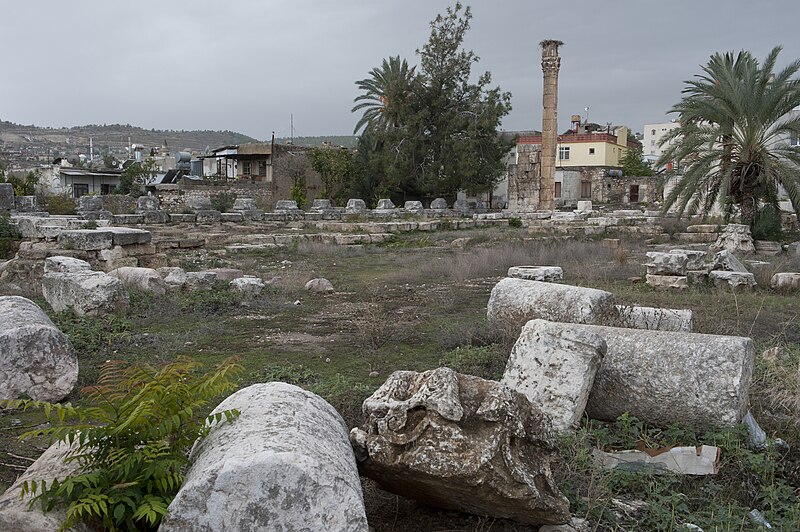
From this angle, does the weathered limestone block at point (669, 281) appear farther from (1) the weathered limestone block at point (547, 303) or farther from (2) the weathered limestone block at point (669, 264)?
(1) the weathered limestone block at point (547, 303)

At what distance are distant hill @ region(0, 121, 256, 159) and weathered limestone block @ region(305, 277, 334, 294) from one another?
72749 mm

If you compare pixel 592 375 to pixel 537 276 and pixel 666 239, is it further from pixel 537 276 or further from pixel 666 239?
pixel 666 239

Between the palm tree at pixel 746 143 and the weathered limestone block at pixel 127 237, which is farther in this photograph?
the palm tree at pixel 746 143

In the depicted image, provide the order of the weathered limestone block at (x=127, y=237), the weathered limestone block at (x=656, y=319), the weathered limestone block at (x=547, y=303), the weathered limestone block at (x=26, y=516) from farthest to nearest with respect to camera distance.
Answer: the weathered limestone block at (x=127, y=237) → the weathered limestone block at (x=547, y=303) → the weathered limestone block at (x=656, y=319) → the weathered limestone block at (x=26, y=516)

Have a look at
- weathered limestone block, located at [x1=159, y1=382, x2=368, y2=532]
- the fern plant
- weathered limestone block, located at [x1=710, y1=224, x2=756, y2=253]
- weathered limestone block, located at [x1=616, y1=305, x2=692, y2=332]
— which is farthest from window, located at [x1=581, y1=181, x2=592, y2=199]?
weathered limestone block, located at [x1=159, y1=382, x2=368, y2=532]

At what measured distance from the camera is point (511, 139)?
132 ft

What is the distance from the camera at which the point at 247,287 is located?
31.6ft

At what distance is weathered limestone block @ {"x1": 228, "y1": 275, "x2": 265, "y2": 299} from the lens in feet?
30.9

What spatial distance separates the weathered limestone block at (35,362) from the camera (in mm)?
4656

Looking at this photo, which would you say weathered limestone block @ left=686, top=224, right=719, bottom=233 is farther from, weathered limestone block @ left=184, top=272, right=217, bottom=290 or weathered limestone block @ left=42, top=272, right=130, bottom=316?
weathered limestone block @ left=42, top=272, right=130, bottom=316

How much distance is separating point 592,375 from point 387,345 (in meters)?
2.88

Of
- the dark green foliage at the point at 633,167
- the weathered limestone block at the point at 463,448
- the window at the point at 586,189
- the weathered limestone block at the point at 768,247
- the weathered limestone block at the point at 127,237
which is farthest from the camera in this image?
the dark green foliage at the point at 633,167

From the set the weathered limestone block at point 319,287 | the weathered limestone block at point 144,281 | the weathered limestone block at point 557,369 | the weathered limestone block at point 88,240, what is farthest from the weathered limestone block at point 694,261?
the weathered limestone block at point 88,240

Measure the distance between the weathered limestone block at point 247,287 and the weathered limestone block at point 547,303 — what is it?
3997 mm
